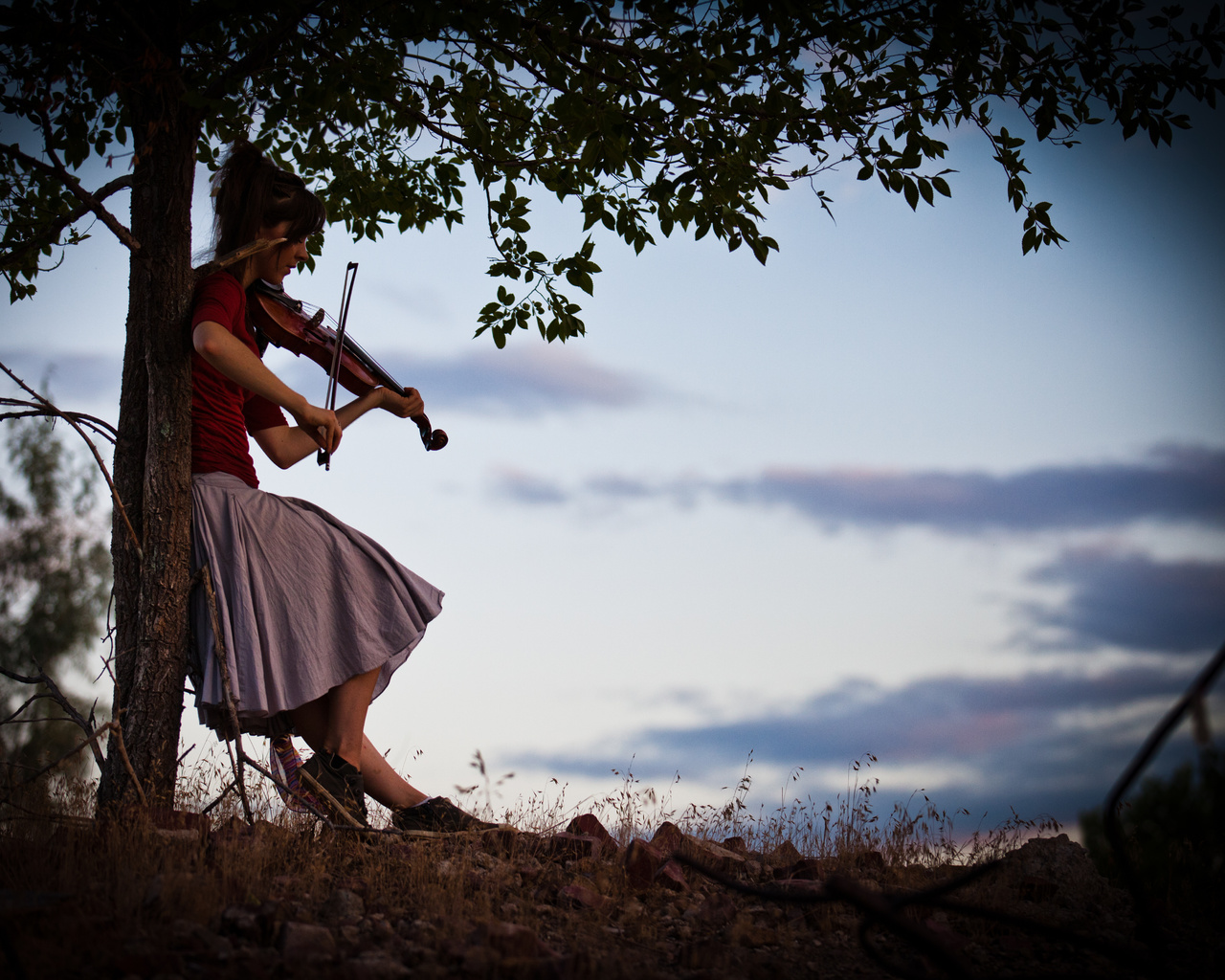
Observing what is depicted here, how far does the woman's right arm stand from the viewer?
4227mm

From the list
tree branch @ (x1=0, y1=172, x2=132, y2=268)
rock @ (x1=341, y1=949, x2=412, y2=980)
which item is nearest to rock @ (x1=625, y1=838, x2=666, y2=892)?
rock @ (x1=341, y1=949, x2=412, y2=980)

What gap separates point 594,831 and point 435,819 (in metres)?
0.82

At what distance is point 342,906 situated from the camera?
3.61 meters

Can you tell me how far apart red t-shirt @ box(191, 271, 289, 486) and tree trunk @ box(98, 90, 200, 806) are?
7cm

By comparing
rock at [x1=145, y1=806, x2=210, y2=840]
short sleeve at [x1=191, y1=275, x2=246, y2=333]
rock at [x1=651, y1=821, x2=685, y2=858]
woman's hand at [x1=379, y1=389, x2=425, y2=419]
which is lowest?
rock at [x1=651, y1=821, x2=685, y2=858]

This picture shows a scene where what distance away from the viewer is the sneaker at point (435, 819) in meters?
4.67

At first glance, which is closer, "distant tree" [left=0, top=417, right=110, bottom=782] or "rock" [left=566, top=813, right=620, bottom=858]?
"rock" [left=566, top=813, right=620, bottom=858]

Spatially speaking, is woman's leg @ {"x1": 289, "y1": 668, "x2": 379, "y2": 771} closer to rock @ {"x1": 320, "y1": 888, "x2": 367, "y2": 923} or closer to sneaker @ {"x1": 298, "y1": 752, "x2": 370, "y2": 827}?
sneaker @ {"x1": 298, "y1": 752, "x2": 370, "y2": 827}

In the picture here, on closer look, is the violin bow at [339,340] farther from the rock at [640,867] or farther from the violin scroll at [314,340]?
the rock at [640,867]

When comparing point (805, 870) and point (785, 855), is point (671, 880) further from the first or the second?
point (785, 855)

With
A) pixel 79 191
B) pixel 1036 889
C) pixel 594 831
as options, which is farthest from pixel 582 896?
pixel 79 191

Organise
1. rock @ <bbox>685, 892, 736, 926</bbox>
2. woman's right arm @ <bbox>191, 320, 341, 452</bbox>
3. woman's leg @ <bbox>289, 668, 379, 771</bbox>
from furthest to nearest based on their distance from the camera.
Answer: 1. woman's leg @ <bbox>289, 668, 379, 771</bbox>
2. woman's right arm @ <bbox>191, 320, 341, 452</bbox>
3. rock @ <bbox>685, 892, 736, 926</bbox>

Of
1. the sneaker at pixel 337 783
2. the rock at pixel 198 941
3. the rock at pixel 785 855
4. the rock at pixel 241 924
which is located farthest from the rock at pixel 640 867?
the rock at pixel 198 941

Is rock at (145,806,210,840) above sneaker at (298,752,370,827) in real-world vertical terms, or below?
below
